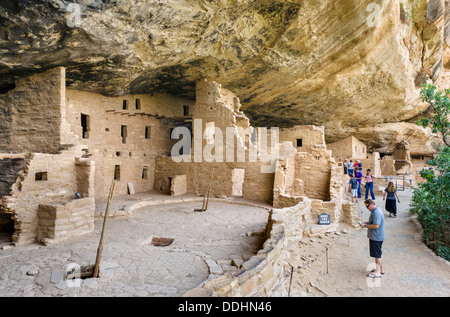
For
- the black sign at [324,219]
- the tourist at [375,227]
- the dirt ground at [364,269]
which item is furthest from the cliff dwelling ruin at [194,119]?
the tourist at [375,227]

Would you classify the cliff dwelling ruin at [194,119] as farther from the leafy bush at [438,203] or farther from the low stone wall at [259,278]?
the leafy bush at [438,203]

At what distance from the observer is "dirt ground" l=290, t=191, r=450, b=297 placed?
17.9 ft

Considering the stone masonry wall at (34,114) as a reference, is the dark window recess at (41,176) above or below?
below

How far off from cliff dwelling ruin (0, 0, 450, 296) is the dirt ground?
475mm

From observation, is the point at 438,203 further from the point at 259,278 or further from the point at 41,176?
the point at 41,176

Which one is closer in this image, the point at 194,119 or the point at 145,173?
the point at 194,119

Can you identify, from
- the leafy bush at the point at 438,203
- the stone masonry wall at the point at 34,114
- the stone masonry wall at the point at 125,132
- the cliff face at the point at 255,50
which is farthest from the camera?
the stone masonry wall at the point at 125,132

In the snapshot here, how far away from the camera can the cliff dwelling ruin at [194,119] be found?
5.38m

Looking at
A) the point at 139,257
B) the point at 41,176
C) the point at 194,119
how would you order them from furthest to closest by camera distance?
the point at 194,119, the point at 41,176, the point at 139,257

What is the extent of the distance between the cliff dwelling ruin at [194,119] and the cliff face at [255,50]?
0.17ft

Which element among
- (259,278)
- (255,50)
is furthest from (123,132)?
(259,278)

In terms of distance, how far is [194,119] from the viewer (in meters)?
11.7

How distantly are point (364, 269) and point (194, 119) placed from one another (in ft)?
26.8

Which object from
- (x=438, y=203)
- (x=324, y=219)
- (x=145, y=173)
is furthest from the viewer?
(x=145, y=173)
